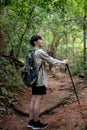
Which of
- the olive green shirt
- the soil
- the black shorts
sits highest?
the olive green shirt

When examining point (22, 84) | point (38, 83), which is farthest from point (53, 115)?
point (22, 84)

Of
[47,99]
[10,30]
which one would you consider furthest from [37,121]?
[10,30]

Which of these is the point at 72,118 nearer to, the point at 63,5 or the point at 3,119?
the point at 3,119

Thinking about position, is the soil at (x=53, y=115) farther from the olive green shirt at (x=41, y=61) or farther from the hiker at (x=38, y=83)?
the olive green shirt at (x=41, y=61)

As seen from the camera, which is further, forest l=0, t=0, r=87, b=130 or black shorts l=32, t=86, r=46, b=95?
forest l=0, t=0, r=87, b=130

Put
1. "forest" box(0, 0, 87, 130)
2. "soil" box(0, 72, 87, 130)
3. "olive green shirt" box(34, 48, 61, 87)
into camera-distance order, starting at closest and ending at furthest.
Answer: "olive green shirt" box(34, 48, 61, 87)
"soil" box(0, 72, 87, 130)
"forest" box(0, 0, 87, 130)

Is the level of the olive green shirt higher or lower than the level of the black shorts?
higher

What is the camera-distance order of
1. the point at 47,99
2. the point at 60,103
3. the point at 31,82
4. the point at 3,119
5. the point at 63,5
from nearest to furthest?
1. the point at 31,82
2. the point at 3,119
3. the point at 60,103
4. the point at 47,99
5. the point at 63,5

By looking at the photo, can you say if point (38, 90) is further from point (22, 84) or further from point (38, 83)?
point (22, 84)

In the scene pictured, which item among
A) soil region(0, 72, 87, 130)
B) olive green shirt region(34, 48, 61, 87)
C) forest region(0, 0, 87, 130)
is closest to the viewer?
olive green shirt region(34, 48, 61, 87)

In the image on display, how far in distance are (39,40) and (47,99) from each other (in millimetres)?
3549

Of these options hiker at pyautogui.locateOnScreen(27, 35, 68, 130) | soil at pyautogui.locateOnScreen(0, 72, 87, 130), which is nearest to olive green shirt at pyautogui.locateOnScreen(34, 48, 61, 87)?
hiker at pyautogui.locateOnScreen(27, 35, 68, 130)

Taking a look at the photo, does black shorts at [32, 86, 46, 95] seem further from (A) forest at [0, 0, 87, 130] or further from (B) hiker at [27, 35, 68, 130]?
(A) forest at [0, 0, 87, 130]

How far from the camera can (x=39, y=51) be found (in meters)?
5.41
